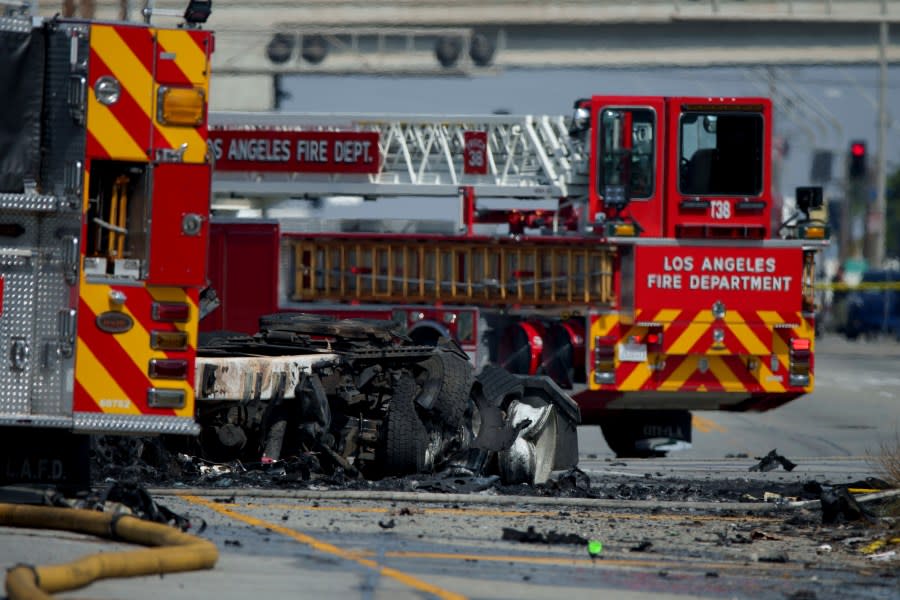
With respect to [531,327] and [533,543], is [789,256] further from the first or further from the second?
[533,543]

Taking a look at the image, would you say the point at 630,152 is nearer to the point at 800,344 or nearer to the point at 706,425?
the point at 800,344

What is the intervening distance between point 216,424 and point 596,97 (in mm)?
7165

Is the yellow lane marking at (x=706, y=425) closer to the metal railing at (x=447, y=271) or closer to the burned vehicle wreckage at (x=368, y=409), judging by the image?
the metal railing at (x=447, y=271)

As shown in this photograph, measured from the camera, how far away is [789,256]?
1708 cm

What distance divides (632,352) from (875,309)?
36363 millimetres

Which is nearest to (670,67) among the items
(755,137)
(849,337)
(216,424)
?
(849,337)

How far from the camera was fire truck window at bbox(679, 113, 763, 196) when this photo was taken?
17.5m

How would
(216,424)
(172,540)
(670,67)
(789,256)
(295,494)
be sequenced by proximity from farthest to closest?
(670,67) < (789,256) < (216,424) < (295,494) < (172,540)

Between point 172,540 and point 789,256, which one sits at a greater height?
point 789,256

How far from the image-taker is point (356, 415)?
12289mm

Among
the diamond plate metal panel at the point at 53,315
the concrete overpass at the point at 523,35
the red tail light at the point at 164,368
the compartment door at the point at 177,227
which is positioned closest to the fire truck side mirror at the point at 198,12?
the compartment door at the point at 177,227

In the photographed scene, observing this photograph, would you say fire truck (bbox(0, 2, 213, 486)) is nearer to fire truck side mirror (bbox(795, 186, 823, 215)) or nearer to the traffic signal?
fire truck side mirror (bbox(795, 186, 823, 215))

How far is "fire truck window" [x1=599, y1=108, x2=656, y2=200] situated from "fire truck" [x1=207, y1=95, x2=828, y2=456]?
0.04ft

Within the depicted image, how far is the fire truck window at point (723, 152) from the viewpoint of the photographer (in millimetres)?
17547
